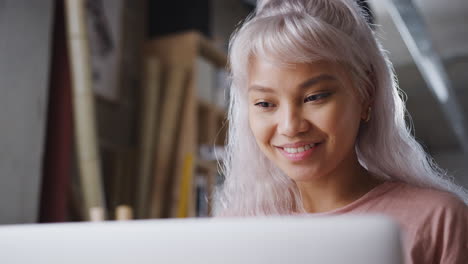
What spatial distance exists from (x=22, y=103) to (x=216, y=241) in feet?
7.35

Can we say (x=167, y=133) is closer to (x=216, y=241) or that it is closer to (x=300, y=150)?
(x=300, y=150)

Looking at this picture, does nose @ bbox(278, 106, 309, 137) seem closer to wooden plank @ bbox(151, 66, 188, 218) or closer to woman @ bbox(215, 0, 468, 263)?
woman @ bbox(215, 0, 468, 263)

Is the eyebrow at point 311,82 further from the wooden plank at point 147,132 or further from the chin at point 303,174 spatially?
the wooden plank at point 147,132

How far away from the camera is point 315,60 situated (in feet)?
3.43

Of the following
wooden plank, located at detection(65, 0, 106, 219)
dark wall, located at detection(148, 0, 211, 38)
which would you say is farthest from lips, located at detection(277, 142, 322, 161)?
dark wall, located at detection(148, 0, 211, 38)

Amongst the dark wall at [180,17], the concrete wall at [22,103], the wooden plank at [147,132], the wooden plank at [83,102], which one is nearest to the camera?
the concrete wall at [22,103]

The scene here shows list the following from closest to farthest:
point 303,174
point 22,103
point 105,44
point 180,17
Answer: point 303,174
point 22,103
point 105,44
point 180,17

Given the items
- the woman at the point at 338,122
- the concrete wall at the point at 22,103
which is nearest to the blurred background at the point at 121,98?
the concrete wall at the point at 22,103

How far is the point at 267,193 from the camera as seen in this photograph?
1.28 meters

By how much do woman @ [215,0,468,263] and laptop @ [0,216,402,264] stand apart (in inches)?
20.6

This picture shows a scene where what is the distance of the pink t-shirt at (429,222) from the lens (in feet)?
3.15

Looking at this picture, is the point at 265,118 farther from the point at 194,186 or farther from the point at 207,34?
the point at 207,34

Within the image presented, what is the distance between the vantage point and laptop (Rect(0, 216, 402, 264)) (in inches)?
19.4

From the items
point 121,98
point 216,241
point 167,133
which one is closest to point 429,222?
point 216,241
